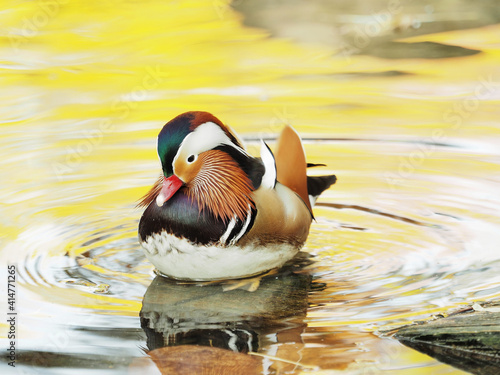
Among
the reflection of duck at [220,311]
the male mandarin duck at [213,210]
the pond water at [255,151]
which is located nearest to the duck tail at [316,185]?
the pond water at [255,151]

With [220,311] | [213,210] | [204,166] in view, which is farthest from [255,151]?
[220,311]

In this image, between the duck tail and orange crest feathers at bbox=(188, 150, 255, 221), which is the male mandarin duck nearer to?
orange crest feathers at bbox=(188, 150, 255, 221)

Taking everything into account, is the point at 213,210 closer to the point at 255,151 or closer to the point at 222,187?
the point at 222,187

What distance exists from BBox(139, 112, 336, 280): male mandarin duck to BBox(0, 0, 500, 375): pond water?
0.57ft

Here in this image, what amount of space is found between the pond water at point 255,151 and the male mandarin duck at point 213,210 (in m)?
0.17

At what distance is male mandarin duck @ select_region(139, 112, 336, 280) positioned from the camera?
4164mm

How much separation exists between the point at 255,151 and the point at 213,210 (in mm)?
2435

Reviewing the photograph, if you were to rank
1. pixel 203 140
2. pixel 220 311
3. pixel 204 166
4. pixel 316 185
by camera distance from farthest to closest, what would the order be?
pixel 316 185 → pixel 204 166 → pixel 203 140 → pixel 220 311

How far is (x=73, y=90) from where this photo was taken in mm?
8242

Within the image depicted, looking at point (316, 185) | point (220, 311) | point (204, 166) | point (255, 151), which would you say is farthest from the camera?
point (255, 151)

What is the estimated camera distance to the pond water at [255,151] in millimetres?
3814

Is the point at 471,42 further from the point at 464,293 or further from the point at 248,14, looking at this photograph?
the point at 464,293

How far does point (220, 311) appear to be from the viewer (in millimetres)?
4062

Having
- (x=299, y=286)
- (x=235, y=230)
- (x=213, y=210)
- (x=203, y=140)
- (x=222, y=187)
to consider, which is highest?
(x=203, y=140)
